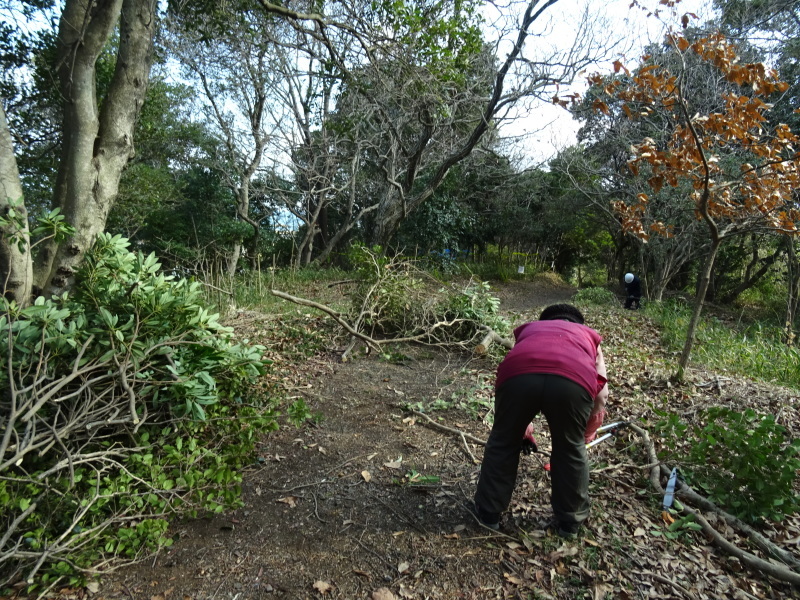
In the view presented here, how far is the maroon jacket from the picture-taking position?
2.54m

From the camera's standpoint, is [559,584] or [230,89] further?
[230,89]

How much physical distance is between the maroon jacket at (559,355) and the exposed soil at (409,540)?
90 cm

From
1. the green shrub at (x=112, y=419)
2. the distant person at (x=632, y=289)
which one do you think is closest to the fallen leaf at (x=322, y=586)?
the green shrub at (x=112, y=419)

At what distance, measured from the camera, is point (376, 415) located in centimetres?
430

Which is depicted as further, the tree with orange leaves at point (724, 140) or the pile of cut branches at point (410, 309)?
the pile of cut branches at point (410, 309)

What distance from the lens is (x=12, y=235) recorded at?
3.07 metres

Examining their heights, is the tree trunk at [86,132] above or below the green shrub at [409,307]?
above

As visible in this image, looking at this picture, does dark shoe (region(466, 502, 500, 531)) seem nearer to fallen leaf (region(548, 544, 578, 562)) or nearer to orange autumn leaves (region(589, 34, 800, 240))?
fallen leaf (region(548, 544, 578, 562))

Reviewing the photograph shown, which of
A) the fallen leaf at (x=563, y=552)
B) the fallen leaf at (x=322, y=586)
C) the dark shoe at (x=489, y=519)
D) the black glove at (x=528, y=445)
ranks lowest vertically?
the fallen leaf at (x=322, y=586)

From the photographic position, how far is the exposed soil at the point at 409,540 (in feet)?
7.81

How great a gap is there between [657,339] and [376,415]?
6.19 metres

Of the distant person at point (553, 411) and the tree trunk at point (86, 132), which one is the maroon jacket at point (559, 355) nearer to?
the distant person at point (553, 411)

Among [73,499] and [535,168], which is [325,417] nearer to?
[73,499]

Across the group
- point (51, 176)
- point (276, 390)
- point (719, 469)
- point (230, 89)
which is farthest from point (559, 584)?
point (230, 89)
